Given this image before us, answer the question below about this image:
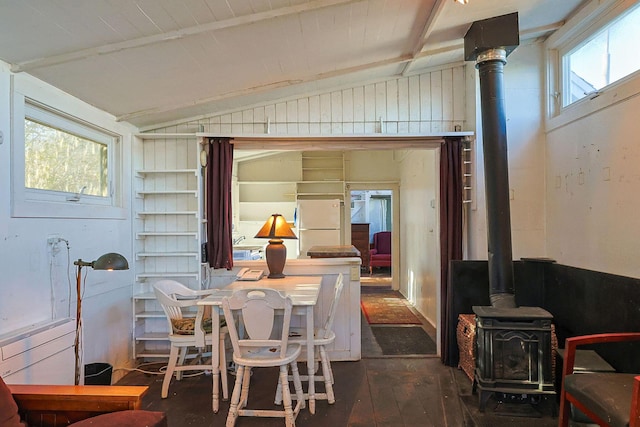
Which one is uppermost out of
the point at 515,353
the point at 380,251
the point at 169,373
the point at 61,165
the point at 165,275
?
the point at 61,165

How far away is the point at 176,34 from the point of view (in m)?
2.12

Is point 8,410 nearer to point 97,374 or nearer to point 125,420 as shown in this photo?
point 125,420

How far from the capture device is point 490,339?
262 centimetres

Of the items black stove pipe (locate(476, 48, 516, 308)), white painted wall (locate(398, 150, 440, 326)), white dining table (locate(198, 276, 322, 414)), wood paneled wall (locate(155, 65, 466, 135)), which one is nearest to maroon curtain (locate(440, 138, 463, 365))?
white painted wall (locate(398, 150, 440, 326))

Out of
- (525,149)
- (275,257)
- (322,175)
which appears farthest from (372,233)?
(275,257)

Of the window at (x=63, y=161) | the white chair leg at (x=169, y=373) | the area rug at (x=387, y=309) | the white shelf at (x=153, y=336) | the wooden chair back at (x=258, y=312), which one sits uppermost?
the window at (x=63, y=161)

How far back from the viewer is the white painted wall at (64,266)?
2150 millimetres

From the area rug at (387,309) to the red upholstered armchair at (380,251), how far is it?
2461 millimetres

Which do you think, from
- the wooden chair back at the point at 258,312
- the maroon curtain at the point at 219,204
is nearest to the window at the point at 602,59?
the wooden chair back at the point at 258,312

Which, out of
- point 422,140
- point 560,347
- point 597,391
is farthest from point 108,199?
point 560,347

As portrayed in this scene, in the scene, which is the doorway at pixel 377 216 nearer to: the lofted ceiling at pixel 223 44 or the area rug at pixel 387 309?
the area rug at pixel 387 309

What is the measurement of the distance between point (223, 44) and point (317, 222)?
4.17m

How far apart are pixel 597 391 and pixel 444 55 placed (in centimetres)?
267

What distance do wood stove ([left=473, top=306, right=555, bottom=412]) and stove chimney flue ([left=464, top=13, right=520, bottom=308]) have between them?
26 centimetres
